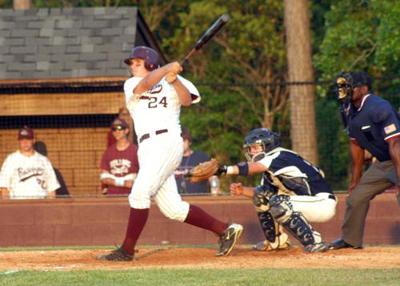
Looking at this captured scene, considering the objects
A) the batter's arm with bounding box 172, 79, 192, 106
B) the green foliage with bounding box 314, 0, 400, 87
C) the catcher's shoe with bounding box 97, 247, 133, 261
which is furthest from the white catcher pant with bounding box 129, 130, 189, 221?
the green foliage with bounding box 314, 0, 400, 87

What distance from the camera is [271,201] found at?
37.5 ft

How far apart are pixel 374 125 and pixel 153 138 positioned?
205 cm

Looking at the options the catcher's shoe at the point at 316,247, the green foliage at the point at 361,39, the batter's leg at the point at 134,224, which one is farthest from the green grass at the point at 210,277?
the green foliage at the point at 361,39

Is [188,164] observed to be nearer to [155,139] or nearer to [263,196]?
[263,196]

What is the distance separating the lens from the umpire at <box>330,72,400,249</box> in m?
11.4

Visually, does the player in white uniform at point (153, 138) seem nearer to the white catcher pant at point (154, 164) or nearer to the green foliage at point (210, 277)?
the white catcher pant at point (154, 164)

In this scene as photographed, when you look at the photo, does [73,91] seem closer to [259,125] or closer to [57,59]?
[57,59]

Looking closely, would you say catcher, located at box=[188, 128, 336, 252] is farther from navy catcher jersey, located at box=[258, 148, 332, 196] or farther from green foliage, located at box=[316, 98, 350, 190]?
green foliage, located at box=[316, 98, 350, 190]

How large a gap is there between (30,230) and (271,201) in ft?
17.9

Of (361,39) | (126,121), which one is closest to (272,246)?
(126,121)

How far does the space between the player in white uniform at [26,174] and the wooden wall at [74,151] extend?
1460mm

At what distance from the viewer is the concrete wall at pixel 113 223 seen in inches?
614

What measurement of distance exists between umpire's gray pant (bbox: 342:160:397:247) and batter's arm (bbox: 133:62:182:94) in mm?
A: 2255

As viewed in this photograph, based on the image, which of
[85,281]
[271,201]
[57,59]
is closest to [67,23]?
[57,59]
